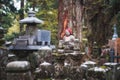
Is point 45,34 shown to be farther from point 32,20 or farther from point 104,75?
point 104,75

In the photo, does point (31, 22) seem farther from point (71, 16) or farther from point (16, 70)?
point (16, 70)

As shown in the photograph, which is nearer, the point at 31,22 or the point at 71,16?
the point at 31,22

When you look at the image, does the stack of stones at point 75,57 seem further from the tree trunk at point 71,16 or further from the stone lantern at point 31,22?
the tree trunk at point 71,16

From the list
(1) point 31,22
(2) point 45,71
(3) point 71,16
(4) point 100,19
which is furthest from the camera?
(4) point 100,19

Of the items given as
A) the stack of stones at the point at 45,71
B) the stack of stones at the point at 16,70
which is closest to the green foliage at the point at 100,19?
the stack of stones at the point at 45,71

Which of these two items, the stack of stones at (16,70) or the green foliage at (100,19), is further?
the green foliage at (100,19)

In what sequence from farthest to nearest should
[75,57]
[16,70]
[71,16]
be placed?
[71,16] → [75,57] → [16,70]

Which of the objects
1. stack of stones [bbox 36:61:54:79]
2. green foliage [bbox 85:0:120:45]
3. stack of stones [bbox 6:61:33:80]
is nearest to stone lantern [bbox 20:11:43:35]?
stack of stones [bbox 36:61:54:79]

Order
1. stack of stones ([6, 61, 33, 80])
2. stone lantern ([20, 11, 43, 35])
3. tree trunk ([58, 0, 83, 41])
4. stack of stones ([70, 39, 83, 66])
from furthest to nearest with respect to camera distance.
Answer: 1. tree trunk ([58, 0, 83, 41])
2. stone lantern ([20, 11, 43, 35])
3. stack of stones ([70, 39, 83, 66])
4. stack of stones ([6, 61, 33, 80])

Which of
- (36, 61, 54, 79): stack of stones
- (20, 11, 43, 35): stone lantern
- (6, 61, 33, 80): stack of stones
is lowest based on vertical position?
(36, 61, 54, 79): stack of stones

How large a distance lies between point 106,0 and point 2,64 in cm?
1352

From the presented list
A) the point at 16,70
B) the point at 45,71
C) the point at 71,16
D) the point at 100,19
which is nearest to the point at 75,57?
the point at 45,71

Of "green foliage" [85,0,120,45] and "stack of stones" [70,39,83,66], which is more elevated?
"green foliage" [85,0,120,45]

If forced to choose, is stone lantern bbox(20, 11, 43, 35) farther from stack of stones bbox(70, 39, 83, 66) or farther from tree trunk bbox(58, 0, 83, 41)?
tree trunk bbox(58, 0, 83, 41)
